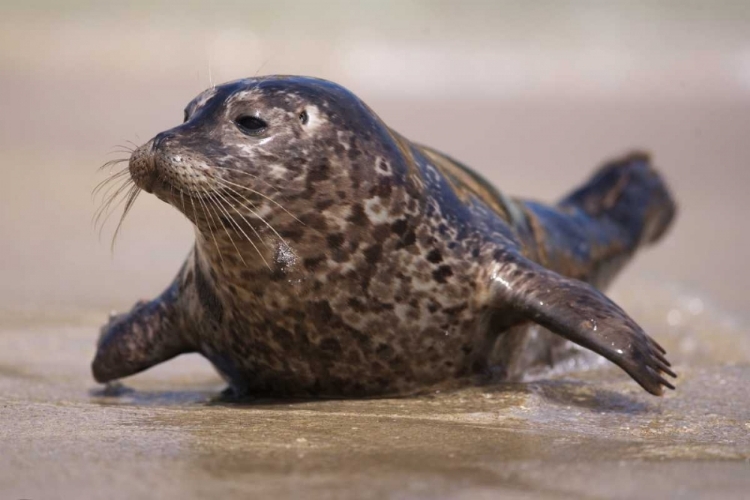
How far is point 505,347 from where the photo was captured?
4902 millimetres

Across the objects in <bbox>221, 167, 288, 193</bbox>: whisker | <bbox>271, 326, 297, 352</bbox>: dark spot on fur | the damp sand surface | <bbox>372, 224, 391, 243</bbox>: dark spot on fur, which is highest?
<bbox>221, 167, 288, 193</bbox>: whisker

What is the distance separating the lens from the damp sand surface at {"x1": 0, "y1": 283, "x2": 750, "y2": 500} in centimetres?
277

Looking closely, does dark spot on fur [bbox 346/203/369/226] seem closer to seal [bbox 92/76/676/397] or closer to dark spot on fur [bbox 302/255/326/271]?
seal [bbox 92/76/676/397]

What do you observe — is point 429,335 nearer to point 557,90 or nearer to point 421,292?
point 421,292

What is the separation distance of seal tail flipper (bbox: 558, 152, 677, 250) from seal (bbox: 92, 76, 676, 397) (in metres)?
2.59

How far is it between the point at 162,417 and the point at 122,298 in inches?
162

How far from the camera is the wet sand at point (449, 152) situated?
2.99 meters

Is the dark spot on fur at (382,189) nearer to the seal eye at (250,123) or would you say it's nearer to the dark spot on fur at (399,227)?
the dark spot on fur at (399,227)

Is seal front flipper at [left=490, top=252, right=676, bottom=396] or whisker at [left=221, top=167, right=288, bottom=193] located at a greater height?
whisker at [left=221, top=167, right=288, bottom=193]

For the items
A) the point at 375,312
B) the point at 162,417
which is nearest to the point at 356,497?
the point at 162,417

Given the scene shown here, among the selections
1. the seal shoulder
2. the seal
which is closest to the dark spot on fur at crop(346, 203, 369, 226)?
the seal

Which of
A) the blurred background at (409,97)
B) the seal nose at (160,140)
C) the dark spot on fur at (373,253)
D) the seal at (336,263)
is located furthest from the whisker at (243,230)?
the blurred background at (409,97)

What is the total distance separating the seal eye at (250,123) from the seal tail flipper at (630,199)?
3213 mm

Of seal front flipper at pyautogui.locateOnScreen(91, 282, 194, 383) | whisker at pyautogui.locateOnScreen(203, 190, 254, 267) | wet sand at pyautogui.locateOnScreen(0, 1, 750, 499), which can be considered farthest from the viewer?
seal front flipper at pyautogui.locateOnScreen(91, 282, 194, 383)
